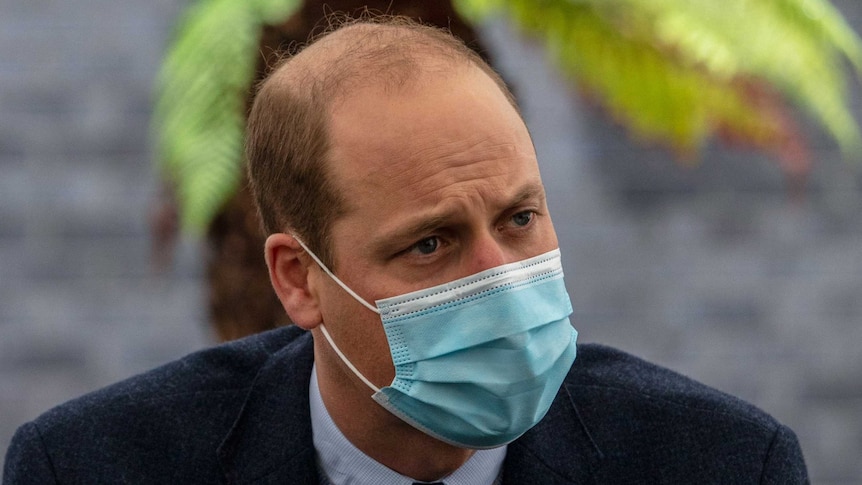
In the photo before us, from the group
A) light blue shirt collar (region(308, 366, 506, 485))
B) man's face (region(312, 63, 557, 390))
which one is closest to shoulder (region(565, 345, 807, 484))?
light blue shirt collar (region(308, 366, 506, 485))

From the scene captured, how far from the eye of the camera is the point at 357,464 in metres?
2.69

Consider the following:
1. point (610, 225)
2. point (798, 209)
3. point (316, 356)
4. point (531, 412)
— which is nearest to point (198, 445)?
point (316, 356)

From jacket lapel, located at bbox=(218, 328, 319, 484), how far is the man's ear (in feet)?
0.74

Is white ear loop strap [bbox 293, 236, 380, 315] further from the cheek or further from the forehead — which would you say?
the forehead

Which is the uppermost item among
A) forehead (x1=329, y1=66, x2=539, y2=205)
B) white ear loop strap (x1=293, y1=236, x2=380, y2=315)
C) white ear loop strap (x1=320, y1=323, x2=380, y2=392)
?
forehead (x1=329, y1=66, x2=539, y2=205)

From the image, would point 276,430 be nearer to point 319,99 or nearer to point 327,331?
point 327,331

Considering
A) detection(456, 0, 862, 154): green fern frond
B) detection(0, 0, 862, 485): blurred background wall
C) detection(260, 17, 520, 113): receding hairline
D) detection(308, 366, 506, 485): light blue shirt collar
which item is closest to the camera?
detection(260, 17, 520, 113): receding hairline

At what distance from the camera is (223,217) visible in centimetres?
384

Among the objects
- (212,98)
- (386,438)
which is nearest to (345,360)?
(386,438)

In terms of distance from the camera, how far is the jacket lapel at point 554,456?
270 centimetres

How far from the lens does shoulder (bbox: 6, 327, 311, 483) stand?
8.95 feet

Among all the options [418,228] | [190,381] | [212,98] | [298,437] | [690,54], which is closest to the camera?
[418,228]

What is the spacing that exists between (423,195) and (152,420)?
0.79 m

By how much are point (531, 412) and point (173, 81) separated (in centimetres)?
167
